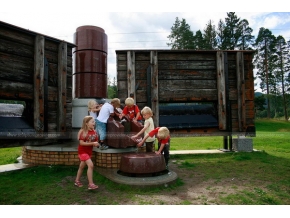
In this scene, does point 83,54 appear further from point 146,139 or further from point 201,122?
point 201,122

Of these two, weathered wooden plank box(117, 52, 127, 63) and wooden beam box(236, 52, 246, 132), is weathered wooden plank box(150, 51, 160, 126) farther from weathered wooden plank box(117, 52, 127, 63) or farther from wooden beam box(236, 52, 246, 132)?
wooden beam box(236, 52, 246, 132)

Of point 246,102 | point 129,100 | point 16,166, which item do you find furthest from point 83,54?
point 246,102

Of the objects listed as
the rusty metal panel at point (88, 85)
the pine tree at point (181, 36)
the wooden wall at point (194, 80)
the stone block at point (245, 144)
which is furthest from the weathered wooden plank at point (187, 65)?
the pine tree at point (181, 36)

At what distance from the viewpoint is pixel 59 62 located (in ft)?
20.9

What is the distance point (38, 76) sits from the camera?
5.85 m

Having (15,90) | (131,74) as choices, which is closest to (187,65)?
(131,74)

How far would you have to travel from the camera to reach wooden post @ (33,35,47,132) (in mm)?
5816

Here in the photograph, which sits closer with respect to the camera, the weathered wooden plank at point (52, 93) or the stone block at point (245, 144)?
the weathered wooden plank at point (52, 93)

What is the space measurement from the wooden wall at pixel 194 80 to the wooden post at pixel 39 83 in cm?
250

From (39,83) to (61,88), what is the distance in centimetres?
65

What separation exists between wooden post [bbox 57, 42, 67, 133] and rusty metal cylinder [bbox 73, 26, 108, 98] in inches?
23.1

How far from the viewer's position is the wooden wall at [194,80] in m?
7.48

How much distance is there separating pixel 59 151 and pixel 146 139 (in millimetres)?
2290

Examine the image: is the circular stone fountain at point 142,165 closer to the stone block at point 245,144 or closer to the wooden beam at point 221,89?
the wooden beam at point 221,89
